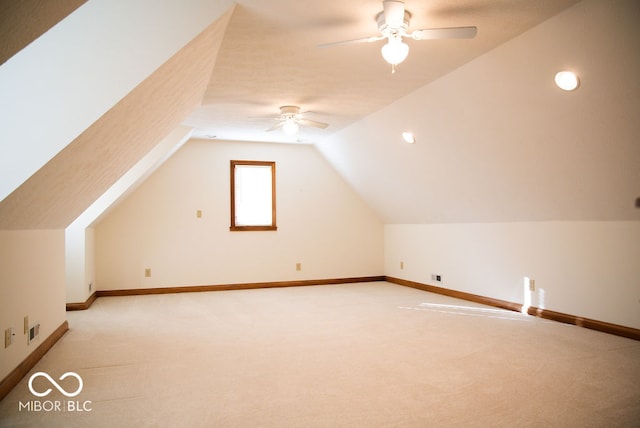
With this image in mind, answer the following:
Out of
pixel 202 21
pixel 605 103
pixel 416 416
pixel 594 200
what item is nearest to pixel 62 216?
pixel 202 21

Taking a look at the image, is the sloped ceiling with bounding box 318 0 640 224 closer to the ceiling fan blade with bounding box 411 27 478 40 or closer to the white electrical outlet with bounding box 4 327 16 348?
the ceiling fan blade with bounding box 411 27 478 40

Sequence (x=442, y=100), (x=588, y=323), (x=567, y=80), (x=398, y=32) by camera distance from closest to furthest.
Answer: (x=398, y=32), (x=567, y=80), (x=588, y=323), (x=442, y=100)

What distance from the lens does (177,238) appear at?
7.00 metres

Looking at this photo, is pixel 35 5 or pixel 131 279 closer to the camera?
pixel 35 5

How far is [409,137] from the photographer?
5336mm

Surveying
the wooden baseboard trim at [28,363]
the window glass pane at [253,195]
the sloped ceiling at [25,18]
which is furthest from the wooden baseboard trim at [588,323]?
the wooden baseboard trim at [28,363]

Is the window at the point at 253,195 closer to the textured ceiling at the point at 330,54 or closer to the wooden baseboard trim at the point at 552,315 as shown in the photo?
the textured ceiling at the point at 330,54

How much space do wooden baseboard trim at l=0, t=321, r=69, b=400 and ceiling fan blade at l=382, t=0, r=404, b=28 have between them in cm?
321

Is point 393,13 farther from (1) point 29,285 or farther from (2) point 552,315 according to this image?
(2) point 552,315

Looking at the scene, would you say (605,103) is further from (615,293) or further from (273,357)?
(273,357)

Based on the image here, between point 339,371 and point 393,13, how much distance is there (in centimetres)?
235

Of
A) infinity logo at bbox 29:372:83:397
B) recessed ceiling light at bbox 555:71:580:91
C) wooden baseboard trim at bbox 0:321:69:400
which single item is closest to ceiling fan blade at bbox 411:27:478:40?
recessed ceiling light at bbox 555:71:580:91

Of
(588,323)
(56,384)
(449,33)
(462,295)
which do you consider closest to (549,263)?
(588,323)

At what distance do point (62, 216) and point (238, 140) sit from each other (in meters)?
3.81
